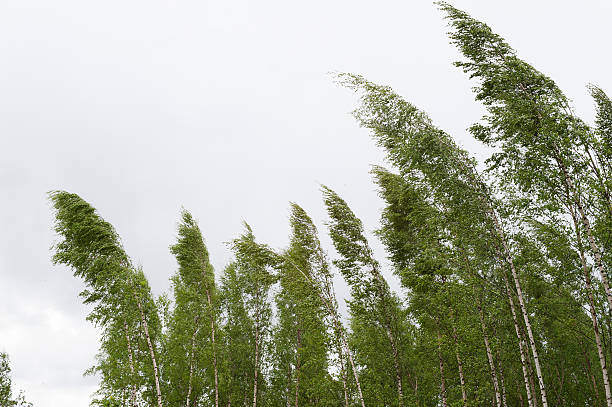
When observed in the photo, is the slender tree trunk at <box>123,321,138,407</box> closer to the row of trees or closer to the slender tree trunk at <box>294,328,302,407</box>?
the row of trees

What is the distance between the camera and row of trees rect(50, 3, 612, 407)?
12.0m

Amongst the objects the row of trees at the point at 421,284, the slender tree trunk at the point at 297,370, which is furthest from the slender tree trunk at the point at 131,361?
the slender tree trunk at the point at 297,370

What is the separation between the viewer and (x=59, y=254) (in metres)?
18.9

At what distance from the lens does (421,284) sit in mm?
16188

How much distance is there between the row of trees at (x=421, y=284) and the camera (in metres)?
12.0

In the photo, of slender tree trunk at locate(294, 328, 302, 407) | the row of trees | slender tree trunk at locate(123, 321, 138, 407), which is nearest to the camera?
the row of trees

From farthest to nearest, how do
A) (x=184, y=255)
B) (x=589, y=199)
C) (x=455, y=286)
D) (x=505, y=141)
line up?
(x=184, y=255) < (x=455, y=286) < (x=505, y=141) < (x=589, y=199)

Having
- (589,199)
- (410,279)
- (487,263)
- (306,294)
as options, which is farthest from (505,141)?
(306,294)

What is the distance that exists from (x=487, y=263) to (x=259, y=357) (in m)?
18.4

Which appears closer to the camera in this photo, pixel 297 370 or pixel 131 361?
pixel 131 361

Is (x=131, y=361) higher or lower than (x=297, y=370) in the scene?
higher

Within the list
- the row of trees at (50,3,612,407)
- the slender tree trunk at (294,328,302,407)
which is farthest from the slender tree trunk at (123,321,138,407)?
the slender tree trunk at (294,328,302,407)

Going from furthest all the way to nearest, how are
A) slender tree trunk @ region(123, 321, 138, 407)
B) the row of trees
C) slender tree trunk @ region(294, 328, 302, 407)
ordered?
slender tree trunk @ region(294, 328, 302, 407)
slender tree trunk @ region(123, 321, 138, 407)
the row of trees

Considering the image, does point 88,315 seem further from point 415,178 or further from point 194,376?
point 415,178
